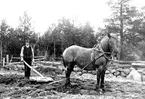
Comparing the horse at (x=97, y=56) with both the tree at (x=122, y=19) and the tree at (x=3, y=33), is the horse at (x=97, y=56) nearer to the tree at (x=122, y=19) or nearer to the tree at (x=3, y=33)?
the tree at (x=3, y=33)

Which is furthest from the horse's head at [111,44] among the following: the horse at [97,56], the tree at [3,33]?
the tree at [3,33]

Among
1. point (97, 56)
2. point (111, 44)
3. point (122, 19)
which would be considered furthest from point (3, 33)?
point (111, 44)

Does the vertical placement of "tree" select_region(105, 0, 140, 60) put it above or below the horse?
above

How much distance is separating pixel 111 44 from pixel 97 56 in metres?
0.72

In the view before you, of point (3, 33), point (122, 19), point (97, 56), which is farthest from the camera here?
point (122, 19)

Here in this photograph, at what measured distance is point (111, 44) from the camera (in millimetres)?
6801

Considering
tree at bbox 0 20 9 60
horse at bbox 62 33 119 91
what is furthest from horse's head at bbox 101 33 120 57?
tree at bbox 0 20 9 60

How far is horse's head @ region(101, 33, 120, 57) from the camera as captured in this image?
22.1 ft

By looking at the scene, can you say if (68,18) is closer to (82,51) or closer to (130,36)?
(130,36)

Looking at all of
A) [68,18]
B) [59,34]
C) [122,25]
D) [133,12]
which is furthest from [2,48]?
[133,12]

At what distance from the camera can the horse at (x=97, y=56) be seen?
6.84m

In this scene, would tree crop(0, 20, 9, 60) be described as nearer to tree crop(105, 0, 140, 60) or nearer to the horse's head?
tree crop(105, 0, 140, 60)

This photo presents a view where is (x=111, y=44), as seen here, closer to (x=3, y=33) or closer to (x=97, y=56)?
(x=97, y=56)

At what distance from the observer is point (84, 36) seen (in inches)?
922
